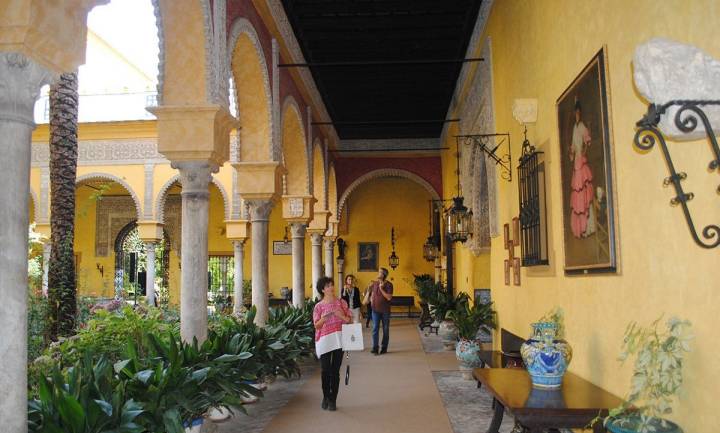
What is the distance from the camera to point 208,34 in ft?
18.7

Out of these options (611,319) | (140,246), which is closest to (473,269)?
(611,319)

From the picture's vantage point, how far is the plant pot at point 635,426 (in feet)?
7.88

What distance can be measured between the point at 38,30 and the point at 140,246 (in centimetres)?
1947

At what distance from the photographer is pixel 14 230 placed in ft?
9.20

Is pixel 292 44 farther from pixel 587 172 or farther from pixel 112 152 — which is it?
pixel 112 152

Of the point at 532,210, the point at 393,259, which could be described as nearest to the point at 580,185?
the point at 532,210

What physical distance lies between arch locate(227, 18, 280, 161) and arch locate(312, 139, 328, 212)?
516 centimetres

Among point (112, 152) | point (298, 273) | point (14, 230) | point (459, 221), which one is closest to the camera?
point (14, 230)

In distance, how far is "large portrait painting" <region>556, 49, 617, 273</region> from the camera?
352 centimetres

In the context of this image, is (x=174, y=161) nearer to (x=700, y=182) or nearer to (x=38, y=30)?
(x=38, y=30)

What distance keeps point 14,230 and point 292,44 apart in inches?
265

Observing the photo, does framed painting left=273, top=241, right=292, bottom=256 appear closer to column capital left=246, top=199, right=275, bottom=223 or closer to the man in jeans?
the man in jeans

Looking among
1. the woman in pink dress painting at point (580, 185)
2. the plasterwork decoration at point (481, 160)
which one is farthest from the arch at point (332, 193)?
the woman in pink dress painting at point (580, 185)

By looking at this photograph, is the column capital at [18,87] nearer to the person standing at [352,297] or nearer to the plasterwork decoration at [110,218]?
the person standing at [352,297]
